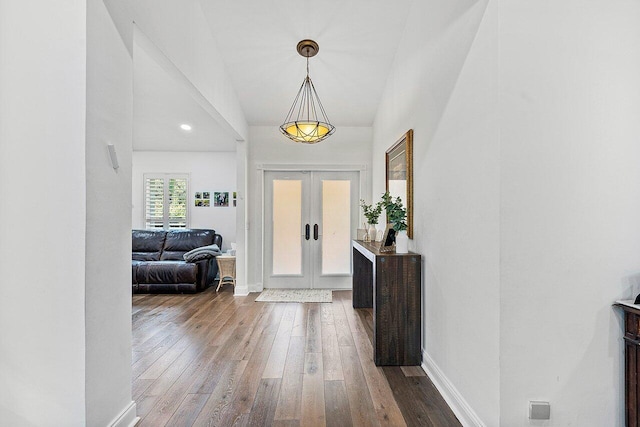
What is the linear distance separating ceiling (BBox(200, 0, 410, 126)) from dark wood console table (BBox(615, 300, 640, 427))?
120 inches

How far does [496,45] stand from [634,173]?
0.94 meters

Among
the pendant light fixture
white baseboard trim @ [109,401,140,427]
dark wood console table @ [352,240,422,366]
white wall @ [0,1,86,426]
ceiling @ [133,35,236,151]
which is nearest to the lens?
white wall @ [0,1,86,426]

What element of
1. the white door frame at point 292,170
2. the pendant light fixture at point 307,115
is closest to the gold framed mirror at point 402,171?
the pendant light fixture at point 307,115

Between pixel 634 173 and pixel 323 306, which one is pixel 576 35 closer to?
pixel 634 173

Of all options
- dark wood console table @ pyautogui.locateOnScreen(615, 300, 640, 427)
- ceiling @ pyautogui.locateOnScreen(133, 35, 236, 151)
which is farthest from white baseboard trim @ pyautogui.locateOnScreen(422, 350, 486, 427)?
ceiling @ pyautogui.locateOnScreen(133, 35, 236, 151)

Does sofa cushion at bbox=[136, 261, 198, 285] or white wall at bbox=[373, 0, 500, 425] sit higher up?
white wall at bbox=[373, 0, 500, 425]

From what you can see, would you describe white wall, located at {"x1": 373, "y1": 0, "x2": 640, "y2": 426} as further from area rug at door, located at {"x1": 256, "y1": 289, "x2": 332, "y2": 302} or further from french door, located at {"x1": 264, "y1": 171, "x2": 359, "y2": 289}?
french door, located at {"x1": 264, "y1": 171, "x2": 359, "y2": 289}

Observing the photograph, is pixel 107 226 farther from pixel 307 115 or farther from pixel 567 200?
pixel 307 115

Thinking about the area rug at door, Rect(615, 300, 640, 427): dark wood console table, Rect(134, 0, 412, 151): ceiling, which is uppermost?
Rect(134, 0, 412, 151): ceiling

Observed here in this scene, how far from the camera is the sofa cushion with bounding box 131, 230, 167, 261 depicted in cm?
599

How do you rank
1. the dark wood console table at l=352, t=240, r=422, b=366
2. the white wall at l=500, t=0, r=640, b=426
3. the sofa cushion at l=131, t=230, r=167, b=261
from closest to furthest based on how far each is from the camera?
the white wall at l=500, t=0, r=640, b=426, the dark wood console table at l=352, t=240, r=422, b=366, the sofa cushion at l=131, t=230, r=167, b=261

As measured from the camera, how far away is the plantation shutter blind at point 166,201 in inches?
262

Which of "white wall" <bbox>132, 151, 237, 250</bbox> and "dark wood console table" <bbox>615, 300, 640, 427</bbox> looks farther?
"white wall" <bbox>132, 151, 237, 250</bbox>

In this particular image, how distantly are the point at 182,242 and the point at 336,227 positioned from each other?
9.09 ft
